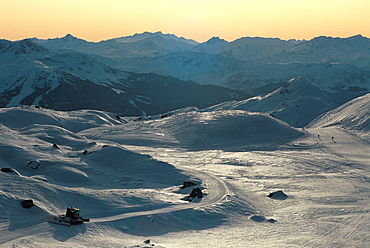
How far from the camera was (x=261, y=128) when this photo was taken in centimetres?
7850

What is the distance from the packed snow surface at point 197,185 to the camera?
27.0 m

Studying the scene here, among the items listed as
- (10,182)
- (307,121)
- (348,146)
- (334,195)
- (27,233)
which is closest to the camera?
(27,233)

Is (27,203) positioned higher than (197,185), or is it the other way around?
(27,203)

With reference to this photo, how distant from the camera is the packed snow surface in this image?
27000 mm

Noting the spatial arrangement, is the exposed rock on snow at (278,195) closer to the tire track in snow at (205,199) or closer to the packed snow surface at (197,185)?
the packed snow surface at (197,185)

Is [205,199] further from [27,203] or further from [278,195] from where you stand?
[27,203]

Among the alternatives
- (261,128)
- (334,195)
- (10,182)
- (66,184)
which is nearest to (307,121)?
(261,128)

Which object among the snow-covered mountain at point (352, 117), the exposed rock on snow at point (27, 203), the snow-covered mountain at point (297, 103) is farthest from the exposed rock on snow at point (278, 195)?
the snow-covered mountain at point (297, 103)

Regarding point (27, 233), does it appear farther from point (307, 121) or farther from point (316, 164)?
point (307, 121)

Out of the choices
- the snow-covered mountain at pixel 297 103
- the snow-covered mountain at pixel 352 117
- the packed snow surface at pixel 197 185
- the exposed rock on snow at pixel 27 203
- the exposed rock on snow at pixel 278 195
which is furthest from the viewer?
the snow-covered mountain at pixel 297 103

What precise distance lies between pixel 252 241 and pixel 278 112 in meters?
102

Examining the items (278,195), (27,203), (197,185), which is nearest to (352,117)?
(278,195)

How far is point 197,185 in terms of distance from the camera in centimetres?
4097

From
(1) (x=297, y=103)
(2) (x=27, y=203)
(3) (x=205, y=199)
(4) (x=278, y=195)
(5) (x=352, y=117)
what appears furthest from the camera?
(1) (x=297, y=103)
